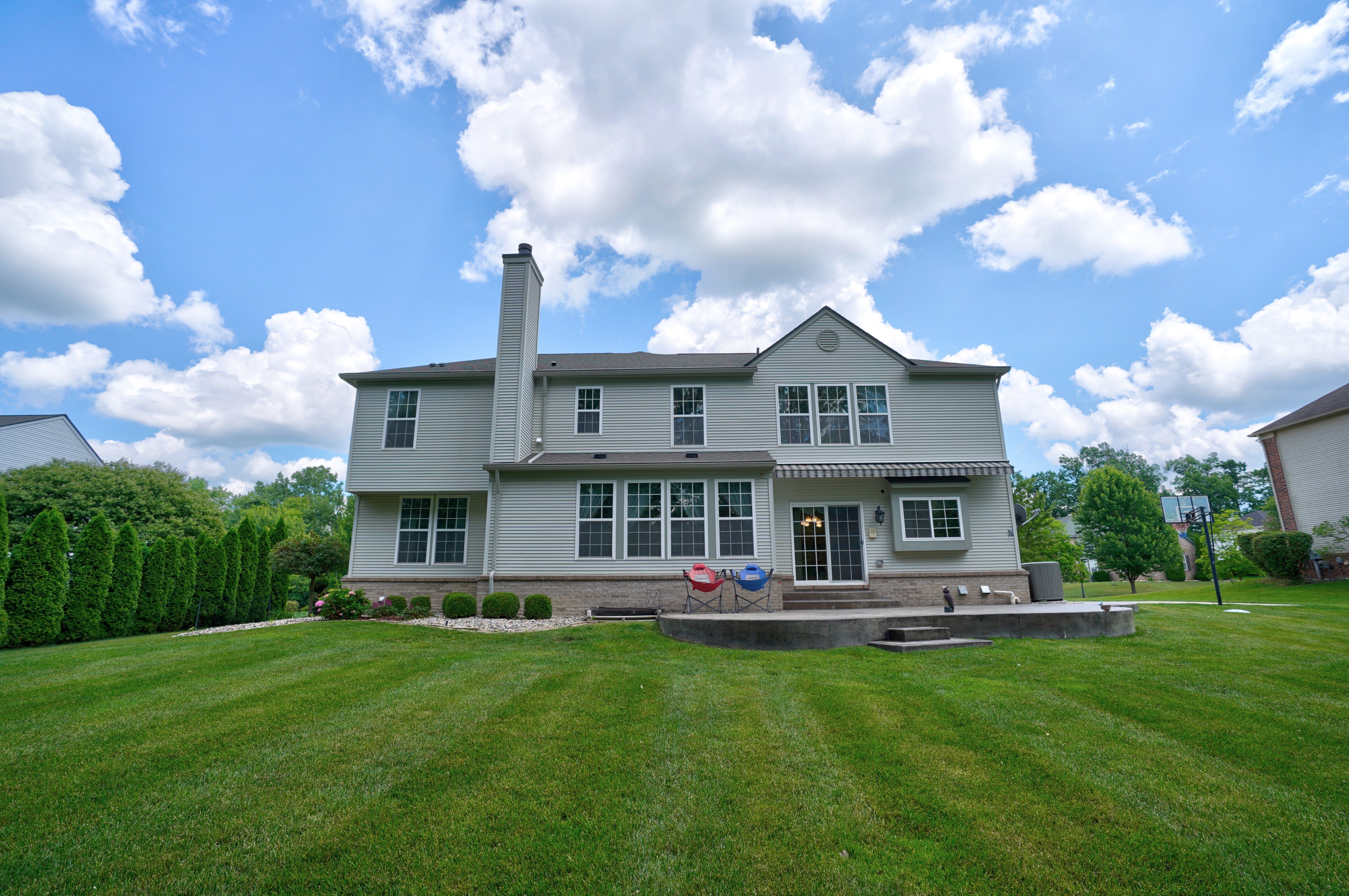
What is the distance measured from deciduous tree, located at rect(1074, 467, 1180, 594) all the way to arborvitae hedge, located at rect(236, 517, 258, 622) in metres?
38.8

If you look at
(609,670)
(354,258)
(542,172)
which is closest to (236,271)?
(354,258)

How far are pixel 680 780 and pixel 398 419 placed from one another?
14070mm

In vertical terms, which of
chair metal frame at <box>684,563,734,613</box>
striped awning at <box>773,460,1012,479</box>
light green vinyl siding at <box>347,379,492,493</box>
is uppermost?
light green vinyl siding at <box>347,379,492,493</box>

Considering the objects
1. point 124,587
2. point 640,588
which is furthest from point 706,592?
point 124,587

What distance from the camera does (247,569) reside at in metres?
17.2

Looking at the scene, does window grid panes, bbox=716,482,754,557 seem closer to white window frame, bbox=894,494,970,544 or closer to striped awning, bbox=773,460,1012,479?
striped awning, bbox=773,460,1012,479

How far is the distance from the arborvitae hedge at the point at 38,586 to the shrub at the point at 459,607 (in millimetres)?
8022

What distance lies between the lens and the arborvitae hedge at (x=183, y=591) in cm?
1455

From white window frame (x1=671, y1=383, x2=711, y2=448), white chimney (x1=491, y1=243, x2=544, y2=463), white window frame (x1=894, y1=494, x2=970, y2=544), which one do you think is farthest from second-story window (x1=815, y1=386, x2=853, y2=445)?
white chimney (x1=491, y1=243, x2=544, y2=463)

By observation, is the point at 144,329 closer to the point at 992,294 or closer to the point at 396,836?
the point at 396,836

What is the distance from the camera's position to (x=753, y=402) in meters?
15.2

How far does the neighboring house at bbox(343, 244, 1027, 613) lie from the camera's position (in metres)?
13.5

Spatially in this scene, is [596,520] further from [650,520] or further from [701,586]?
[701,586]

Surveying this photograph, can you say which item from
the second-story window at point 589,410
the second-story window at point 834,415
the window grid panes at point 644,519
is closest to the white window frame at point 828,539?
the second-story window at point 834,415
